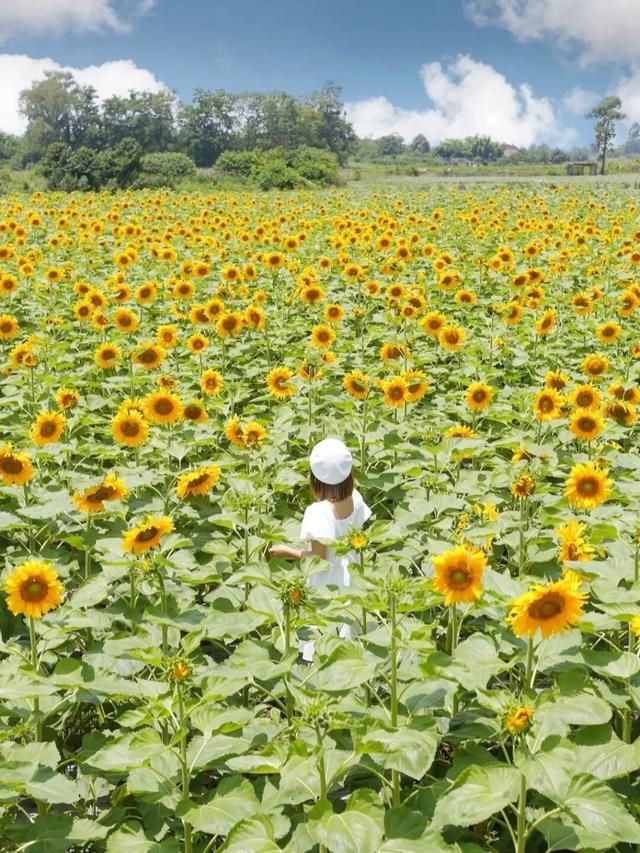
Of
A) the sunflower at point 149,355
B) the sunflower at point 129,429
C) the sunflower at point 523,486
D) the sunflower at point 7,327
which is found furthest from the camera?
the sunflower at point 7,327

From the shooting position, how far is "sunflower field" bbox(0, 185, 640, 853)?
218 centimetres

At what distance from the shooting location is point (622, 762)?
2201 millimetres

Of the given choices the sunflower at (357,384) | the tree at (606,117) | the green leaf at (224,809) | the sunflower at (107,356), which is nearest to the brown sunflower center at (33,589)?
the green leaf at (224,809)

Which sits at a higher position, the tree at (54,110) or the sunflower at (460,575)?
the tree at (54,110)

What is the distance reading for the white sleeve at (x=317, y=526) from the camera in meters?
3.67

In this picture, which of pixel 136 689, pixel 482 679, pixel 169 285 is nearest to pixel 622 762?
pixel 482 679

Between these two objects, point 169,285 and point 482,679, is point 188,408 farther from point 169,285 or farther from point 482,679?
point 169,285

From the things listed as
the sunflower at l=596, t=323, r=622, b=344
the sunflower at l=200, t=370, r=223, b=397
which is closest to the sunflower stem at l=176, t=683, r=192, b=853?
the sunflower at l=200, t=370, r=223, b=397

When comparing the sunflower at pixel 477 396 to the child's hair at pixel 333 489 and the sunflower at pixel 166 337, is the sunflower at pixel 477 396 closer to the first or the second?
the child's hair at pixel 333 489

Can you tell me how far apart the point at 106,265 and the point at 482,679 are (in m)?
Result: 11.1

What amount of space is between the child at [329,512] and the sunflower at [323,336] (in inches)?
129

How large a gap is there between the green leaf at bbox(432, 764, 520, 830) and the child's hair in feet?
5.90

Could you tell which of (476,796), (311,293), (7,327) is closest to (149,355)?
(7,327)

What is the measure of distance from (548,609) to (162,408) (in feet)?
10.1
